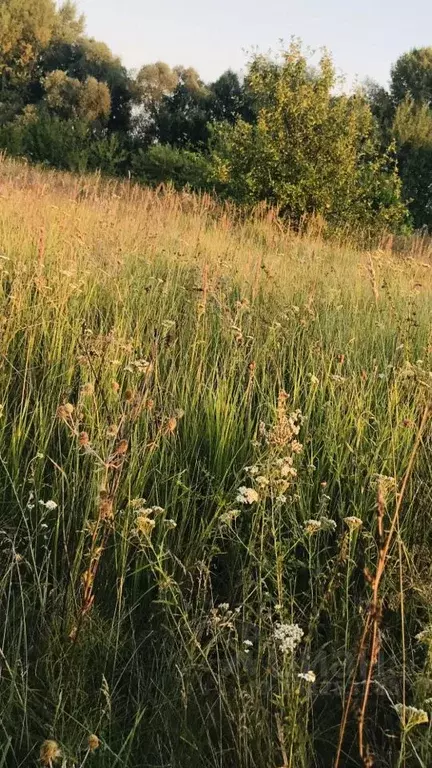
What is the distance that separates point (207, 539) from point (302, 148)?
26.9ft

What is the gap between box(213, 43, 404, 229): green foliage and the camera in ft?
28.7

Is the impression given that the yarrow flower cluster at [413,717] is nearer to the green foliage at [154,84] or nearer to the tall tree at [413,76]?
the green foliage at [154,84]

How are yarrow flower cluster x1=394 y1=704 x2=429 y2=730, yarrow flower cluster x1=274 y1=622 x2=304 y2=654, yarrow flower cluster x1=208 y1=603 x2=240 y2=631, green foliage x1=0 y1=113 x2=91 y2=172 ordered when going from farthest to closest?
green foliage x1=0 y1=113 x2=91 y2=172, yarrow flower cluster x1=208 y1=603 x2=240 y2=631, yarrow flower cluster x1=274 y1=622 x2=304 y2=654, yarrow flower cluster x1=394 y1=704 x2=429 y2=730

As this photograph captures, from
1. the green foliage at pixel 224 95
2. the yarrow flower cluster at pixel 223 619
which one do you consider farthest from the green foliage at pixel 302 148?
the green foliage at pixel 224 95

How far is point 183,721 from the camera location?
1.17m

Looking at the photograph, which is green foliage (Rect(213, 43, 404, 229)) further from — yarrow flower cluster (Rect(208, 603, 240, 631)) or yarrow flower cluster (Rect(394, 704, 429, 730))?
yarrow flower cluster (Rect(394, 704, 429, 730))

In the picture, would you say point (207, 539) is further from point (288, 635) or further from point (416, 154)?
point (416, 154)

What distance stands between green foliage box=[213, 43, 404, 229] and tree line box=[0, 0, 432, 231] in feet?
0.06

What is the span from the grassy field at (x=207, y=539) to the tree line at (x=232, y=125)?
243 inches

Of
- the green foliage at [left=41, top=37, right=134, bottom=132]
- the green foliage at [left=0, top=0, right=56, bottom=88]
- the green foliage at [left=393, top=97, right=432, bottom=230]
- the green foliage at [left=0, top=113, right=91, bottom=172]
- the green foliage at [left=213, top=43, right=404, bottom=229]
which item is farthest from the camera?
the green foliage at [left=0, top=0, right=56, bottom=88]

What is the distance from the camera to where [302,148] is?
8.85 meters

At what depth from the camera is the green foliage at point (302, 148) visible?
28.7 feet

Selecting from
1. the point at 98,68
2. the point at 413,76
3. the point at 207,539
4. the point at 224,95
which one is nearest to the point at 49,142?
the point at 224,95

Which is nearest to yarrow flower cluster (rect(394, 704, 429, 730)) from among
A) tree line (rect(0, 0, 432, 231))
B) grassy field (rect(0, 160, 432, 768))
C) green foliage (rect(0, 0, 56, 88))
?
grassy field (rect(0, 160, 432, 768))
